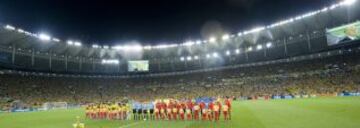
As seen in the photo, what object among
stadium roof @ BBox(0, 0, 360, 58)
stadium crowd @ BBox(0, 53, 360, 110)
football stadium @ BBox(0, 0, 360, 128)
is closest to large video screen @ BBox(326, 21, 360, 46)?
football stadium @ BBox(0, 0, 360, 128)

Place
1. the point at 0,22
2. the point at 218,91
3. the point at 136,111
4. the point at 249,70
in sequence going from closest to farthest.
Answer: the point at 136,111 < the point at 0,22 < the point at 218,91 < the point at 249,70

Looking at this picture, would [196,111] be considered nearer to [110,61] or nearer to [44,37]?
[44,37]

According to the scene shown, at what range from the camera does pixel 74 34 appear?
228 feet

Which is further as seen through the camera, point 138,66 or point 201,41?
point 138,66

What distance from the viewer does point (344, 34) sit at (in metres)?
61.3

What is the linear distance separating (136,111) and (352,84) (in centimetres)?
4945

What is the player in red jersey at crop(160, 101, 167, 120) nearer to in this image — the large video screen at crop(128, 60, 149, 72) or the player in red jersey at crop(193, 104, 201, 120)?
the player in red jersey at crop(193, 104, 201, 120)

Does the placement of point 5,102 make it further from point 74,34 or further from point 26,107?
point 74,34

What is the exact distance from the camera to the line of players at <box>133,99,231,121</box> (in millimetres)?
21078

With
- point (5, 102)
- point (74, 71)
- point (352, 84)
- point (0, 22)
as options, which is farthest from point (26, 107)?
point (352, 84)

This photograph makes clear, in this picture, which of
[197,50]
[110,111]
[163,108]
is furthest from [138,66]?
[163,108]

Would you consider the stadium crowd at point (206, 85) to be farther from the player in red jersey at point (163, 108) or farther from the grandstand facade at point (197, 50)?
the player in red jersey at point (163, 108)

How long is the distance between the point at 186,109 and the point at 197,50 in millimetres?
71999

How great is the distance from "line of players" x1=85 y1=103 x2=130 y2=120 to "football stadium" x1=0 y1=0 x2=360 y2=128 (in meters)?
20.4
